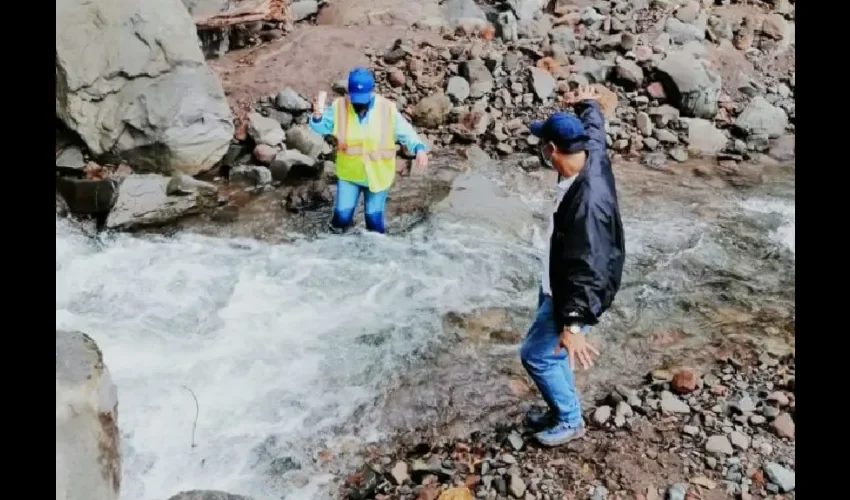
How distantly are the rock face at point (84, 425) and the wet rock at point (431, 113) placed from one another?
714 centimetres

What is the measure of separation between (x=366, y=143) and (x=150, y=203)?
9.67ft

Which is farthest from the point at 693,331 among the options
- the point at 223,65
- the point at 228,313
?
the point at 223,65

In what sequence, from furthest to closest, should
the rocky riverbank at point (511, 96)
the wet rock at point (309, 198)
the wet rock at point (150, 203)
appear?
the rocky riverbank at point (511, 96), the wet rock at point (309, 198), the wet rock at point (150, 203)

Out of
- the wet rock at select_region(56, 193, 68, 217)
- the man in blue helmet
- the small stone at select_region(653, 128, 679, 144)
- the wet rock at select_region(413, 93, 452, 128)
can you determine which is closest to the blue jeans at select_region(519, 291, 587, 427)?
Answer: the man in blue helmet

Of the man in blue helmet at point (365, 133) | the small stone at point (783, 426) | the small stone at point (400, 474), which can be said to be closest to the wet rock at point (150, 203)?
the man in blue helmet at point (365, 133)

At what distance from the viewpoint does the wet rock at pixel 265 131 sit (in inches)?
382

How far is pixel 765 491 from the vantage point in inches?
162

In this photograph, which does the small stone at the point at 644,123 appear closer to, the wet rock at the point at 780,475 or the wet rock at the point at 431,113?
the wet rock at the point at 431,113

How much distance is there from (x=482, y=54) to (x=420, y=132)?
1776 mm

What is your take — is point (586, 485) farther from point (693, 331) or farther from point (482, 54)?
point (482, 54)

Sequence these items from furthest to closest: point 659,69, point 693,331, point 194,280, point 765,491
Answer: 1. point 659,69
2. point 194,280
3. point 693,331
4. point 765,491

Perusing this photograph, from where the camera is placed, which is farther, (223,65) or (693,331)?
(223,65)

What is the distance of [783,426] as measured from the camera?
4539mm
